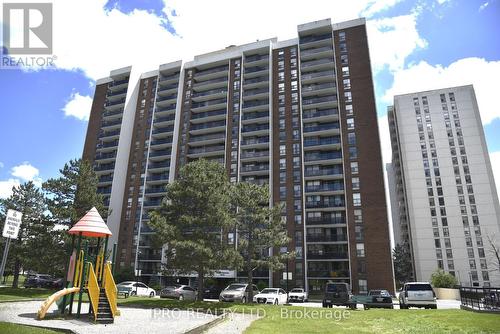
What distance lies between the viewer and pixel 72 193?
1480 inches

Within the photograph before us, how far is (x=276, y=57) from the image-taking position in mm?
70438

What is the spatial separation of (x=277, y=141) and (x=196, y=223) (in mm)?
37622

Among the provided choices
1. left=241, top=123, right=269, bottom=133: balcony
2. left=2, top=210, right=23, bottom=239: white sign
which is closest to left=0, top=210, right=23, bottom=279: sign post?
left=2, top=210, right=23, bottom=239: white sign

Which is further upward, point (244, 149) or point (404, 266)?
point (244, 149)

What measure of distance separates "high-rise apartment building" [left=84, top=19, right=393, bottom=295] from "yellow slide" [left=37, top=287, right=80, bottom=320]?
113 ft

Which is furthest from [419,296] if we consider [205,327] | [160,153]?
[160,153]

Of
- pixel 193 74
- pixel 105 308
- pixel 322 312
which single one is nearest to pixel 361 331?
pixel 322 312

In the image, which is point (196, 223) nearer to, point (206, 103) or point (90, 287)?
point (90, 287)

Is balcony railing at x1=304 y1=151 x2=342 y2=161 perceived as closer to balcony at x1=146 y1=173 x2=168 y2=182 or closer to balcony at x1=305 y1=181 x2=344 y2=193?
balcony at x1=305 y1=181 x2=344 y2=193

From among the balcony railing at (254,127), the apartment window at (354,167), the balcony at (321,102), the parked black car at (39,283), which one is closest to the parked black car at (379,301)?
the apartment window at (354,167)

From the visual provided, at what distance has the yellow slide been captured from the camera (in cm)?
1479

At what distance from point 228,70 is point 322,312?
60022 millimetres

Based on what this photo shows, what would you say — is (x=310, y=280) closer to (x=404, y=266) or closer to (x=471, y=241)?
(x=404, y=266)

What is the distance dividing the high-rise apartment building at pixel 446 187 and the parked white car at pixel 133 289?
7600cm
